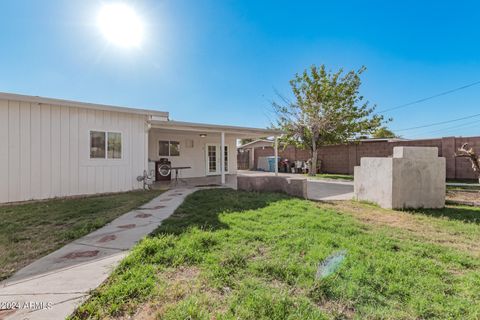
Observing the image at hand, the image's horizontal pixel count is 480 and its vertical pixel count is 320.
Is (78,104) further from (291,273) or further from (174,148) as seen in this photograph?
(291,273)

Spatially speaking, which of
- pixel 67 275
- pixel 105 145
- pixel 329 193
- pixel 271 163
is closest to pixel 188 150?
pixel 105 145

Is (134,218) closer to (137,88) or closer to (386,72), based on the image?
(137,88)

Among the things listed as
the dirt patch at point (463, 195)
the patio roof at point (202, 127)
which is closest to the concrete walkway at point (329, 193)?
the dirt patch at point (463, 195)

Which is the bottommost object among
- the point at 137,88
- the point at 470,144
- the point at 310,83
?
the point at 470,144

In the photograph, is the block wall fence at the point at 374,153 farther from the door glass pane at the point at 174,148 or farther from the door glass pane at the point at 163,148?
the door glass pane at the point at 163,148

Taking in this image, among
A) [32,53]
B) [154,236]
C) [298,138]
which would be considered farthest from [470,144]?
[32,53]

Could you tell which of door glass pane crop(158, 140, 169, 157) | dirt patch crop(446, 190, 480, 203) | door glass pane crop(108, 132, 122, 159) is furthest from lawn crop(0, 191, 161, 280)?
dirt patch crop(446, 190, 480, 203)

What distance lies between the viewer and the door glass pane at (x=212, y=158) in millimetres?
12765

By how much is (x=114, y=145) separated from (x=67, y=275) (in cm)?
616

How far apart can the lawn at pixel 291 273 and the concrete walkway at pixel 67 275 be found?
0.15 meters

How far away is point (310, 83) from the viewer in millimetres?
13484

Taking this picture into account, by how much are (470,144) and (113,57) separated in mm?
16009

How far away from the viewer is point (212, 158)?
1292 cm

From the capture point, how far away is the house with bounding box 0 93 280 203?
5965mm
